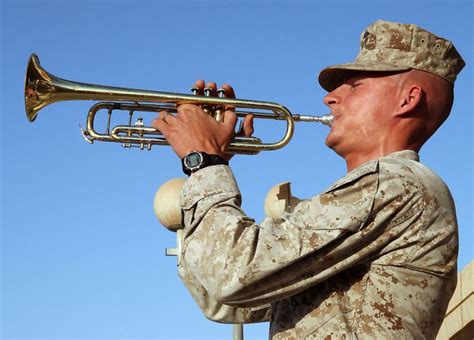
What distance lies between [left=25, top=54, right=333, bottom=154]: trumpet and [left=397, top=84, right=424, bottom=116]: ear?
21.2 inches

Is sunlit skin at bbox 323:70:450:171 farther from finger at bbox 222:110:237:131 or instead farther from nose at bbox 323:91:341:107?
finger at bbox 222:110:237:131

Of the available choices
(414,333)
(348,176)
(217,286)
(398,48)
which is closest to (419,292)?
(414,333)

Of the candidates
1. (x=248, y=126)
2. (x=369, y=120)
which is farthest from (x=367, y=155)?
→ (x=248, y=126)

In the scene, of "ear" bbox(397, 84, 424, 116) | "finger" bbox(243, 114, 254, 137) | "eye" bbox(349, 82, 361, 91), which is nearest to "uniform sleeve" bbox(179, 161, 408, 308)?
"ear" bbox(397, 84, 424, 116)

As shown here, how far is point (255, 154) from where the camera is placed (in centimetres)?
525

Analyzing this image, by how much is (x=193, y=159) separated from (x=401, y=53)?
3.90 ft

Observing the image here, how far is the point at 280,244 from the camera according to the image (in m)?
3.82

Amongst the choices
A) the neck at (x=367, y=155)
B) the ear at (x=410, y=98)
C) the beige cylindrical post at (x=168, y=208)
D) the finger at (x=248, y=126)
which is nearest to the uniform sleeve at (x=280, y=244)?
the neck at (x=367, y=155)

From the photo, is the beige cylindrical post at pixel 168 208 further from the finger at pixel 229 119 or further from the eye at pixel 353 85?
the eye at pixel 353 85

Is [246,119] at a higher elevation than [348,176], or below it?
higher

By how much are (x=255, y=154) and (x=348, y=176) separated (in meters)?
1.32

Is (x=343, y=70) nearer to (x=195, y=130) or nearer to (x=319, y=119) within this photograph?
(x=319, y=119)

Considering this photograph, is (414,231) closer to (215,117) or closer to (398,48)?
(398,48)

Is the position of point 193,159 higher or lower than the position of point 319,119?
lower
